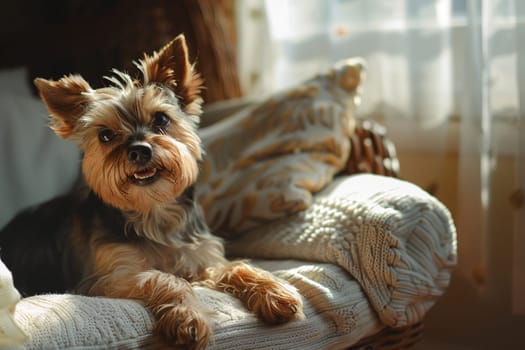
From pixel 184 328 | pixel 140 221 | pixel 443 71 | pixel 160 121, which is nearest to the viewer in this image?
pixel 184 328

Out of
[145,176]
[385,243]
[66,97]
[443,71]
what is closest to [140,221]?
[145,176]

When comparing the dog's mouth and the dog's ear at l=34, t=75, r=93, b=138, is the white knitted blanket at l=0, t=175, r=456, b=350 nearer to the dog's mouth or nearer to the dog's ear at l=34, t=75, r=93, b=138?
the dog's mouth

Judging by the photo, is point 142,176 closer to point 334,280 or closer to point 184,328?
point 184,328

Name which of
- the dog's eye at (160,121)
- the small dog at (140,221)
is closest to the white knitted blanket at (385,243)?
the small dog at (140,221)

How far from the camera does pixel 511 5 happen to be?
2.24 m

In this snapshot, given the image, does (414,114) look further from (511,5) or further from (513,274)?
(513,274)

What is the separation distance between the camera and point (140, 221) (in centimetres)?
173

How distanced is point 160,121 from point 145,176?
147 millimetres

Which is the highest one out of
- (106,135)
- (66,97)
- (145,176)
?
(66,97)

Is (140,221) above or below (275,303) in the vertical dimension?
above

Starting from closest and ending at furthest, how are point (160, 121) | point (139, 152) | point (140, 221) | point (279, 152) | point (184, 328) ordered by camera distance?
point (184, 328) < point (139, 152) < point (160, 121) < point (140, 221) < point (279, 152)

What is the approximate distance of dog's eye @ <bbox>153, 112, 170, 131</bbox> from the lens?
160 centimetres

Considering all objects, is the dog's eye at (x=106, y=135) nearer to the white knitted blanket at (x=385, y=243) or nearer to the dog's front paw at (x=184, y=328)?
the dog's front paw at (x=184, y=328)

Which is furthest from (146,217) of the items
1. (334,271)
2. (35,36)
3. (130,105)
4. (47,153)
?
(35,36)
